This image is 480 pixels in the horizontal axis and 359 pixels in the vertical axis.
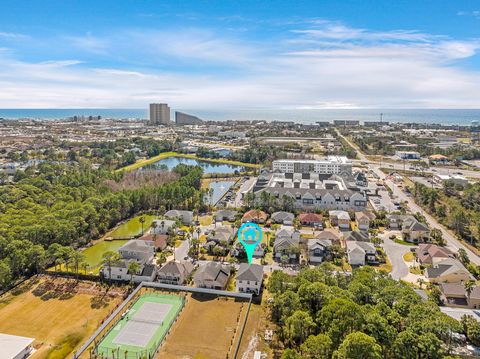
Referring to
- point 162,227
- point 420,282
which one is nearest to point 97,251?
point 162,227

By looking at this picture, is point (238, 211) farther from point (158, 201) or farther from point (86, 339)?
point (86, 339)

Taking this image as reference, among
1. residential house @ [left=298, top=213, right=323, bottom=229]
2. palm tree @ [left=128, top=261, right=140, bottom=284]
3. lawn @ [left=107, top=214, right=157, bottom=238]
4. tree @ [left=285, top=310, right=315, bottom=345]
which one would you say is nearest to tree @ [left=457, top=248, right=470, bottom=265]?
residential house @ [left=298, top=213, right=323, bottom=229]

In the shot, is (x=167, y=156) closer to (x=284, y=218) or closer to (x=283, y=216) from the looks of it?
(x=283, y=216)

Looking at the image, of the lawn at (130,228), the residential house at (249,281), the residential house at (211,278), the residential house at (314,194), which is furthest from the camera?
the residential house at (314,194)

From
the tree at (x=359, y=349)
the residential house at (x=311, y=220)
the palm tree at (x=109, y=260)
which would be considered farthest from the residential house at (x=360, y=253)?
the palm tree at (x=109, y=260)

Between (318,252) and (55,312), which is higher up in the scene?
(318,252)

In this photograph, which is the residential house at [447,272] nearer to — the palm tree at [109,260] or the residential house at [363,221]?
the residential house at [363,221]
